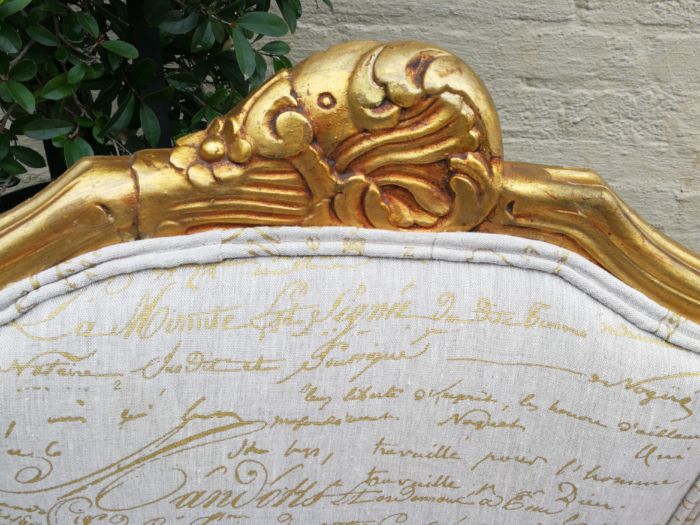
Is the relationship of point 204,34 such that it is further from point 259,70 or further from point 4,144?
point 4,144

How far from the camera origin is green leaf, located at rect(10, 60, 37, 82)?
0.58 metres

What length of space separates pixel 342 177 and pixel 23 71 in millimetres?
373

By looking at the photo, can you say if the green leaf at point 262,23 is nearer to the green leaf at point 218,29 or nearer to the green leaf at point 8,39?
the green leaf at point 218,29

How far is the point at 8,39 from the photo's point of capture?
55 centimetres

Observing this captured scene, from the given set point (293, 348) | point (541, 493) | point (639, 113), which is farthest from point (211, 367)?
point (639, 113)

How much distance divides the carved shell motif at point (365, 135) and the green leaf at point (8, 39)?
0.88 feet

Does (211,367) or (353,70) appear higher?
(353,70)

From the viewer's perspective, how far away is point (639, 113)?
1067mm

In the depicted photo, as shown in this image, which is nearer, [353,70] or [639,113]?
[353,70]

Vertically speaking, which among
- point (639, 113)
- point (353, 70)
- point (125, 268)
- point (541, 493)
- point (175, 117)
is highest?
point (639, 113)

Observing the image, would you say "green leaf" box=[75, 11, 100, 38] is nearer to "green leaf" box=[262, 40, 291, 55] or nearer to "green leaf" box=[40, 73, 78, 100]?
"green leaf" box=[40, 73, 78, 100]

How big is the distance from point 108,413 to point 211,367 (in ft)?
0.26

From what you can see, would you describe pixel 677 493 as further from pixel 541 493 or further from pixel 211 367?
pixel 211 367

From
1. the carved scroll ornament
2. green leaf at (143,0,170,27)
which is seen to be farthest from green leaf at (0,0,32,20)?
the carved scroll ornament
